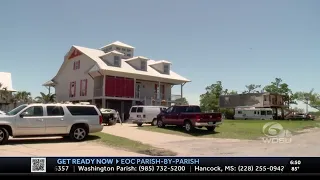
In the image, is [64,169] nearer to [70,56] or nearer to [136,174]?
[136,174]

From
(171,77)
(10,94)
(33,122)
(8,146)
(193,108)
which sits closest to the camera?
(8,146)

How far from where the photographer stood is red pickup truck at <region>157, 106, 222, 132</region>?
60.2ft

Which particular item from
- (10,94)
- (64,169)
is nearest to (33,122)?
(64,169)

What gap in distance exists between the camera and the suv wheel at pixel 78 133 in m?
13.5

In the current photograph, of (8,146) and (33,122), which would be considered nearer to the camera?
(8,146)

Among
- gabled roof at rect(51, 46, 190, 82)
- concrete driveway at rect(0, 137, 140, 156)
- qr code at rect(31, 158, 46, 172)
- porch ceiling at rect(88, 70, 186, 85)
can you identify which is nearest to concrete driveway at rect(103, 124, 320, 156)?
concrete driveway at rect(0, 137, 140, 156)

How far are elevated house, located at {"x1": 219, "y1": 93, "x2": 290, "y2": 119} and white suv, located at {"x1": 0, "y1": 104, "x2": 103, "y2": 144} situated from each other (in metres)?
45.4

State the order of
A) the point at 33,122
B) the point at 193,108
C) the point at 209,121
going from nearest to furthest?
1. the point at 33,122
2. the point at 209,121
3. the point at 193,108

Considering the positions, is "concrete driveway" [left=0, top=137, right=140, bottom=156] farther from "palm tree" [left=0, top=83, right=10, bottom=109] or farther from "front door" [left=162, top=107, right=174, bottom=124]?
"palm tree" [left=0, top=83, right=10, bottom=109]

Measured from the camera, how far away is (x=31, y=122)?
12562mm

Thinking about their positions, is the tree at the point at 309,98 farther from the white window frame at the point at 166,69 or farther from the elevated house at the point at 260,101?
the white window frame at the point at 166,69

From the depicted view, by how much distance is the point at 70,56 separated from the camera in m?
39.6

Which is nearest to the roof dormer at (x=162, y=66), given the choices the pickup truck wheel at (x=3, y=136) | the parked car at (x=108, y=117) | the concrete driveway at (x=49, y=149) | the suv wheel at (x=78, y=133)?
the parked car at (x=108, y=117)

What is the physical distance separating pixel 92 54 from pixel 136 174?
110ft
